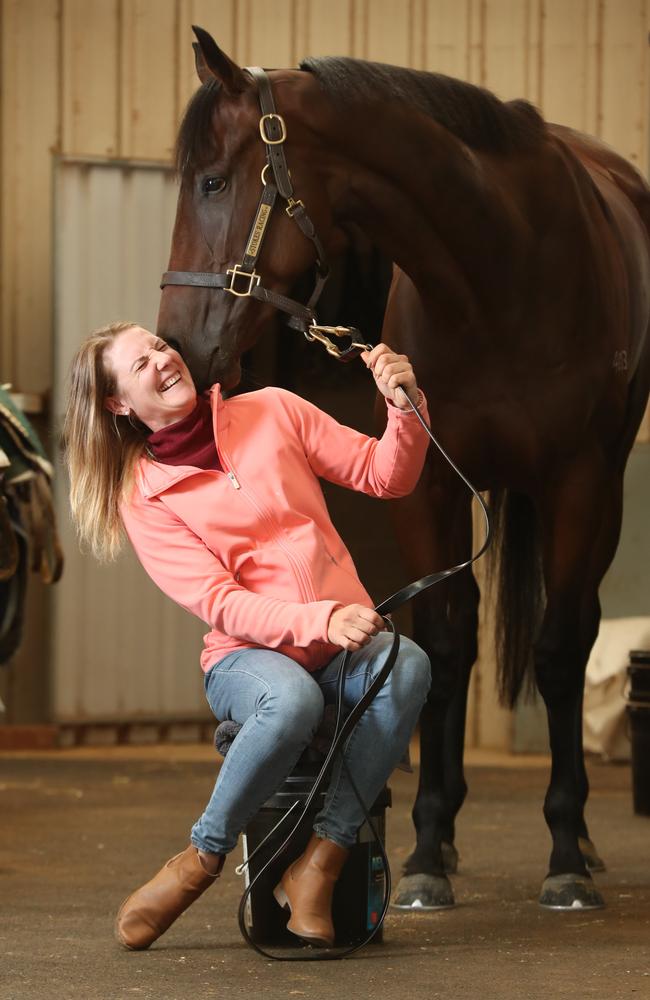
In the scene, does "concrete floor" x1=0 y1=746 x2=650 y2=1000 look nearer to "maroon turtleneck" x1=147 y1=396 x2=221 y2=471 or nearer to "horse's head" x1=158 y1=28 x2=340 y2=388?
"maroon turtleneck" x1=147 y1=396 x2=221 y2=471

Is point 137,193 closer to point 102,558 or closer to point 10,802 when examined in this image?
point 10,802

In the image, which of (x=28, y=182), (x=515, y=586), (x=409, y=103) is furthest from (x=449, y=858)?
(x=28, y=182)

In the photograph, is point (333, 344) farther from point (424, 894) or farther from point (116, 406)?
point (424, 894)

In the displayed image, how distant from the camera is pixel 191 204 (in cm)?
225

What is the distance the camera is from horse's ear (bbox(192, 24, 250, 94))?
7.23 ft


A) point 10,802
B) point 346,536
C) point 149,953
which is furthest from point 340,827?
point 346,536

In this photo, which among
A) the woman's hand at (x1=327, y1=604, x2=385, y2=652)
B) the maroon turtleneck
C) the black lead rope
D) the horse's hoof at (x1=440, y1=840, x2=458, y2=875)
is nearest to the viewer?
the woman's hand at (x1=327, y1=604, x2=385, y2=652)

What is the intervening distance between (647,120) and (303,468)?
3464 millimetres

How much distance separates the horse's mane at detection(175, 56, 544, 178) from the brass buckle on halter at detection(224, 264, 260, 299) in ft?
0.62

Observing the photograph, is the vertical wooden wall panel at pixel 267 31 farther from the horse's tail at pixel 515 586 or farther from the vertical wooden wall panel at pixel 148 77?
the horse's tail at pixel 515 586

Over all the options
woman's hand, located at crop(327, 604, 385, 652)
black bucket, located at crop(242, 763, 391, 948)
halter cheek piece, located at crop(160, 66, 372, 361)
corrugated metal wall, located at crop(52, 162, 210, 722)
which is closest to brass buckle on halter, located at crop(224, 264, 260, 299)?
halter cheek piece, located at crop(160, 66, 372, 361)

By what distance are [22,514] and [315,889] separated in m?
1.77

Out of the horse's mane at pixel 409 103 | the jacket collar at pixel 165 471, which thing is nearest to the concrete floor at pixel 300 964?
the jacket collar at pixel 165 471

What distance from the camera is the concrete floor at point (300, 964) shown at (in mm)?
1935
